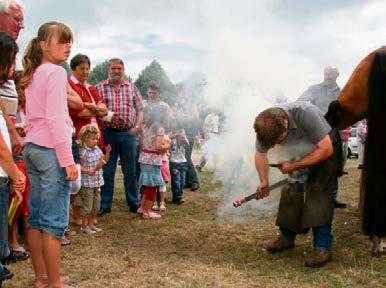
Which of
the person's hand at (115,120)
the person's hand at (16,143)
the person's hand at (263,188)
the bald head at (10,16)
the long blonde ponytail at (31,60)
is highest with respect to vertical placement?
the bald head at (10,16)

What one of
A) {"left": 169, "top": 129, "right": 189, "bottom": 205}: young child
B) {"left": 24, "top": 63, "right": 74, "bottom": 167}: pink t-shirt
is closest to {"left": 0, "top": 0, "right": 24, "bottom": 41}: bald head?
{"left": 24, "top": 63, "right": 74, "bottom": 167}: pink t-shirt

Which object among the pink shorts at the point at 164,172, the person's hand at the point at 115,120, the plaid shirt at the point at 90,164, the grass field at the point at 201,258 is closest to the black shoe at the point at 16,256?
the grass field at the point at 201,258

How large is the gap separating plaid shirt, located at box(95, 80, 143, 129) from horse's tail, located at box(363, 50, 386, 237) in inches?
149

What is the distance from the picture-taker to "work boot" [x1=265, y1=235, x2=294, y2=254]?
15.1 ft

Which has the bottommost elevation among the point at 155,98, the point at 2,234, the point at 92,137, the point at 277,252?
the point at 277,252

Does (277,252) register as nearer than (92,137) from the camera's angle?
Yes

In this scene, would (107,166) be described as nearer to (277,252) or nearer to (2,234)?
(277,252)

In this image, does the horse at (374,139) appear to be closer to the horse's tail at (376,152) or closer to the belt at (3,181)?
the horse's tail at (376,152)

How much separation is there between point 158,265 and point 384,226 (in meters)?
1.86

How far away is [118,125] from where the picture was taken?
249 inches

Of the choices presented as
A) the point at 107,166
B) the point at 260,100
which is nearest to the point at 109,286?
the point at 107,166

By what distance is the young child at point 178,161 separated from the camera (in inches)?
290

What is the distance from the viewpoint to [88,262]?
4.16 meters

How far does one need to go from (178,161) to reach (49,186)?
4.44 m
